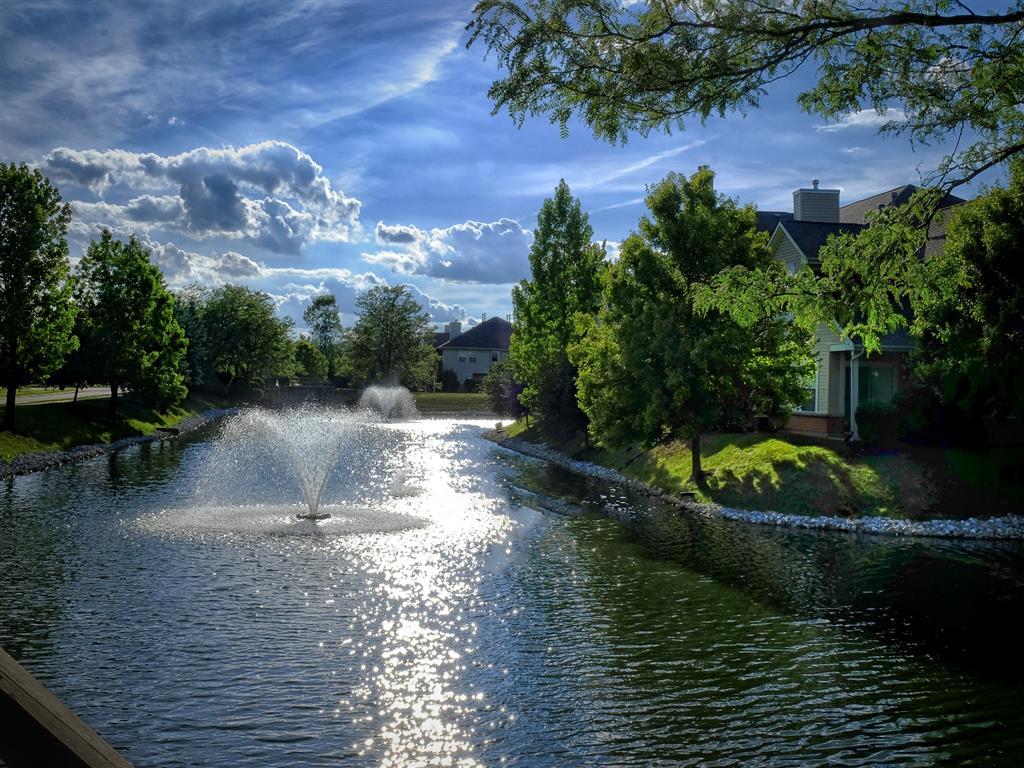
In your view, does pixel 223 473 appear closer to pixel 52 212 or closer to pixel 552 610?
pixel 52 212

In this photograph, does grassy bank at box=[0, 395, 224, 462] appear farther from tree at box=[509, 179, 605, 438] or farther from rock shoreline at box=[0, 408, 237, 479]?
tree at box=[509, 179, 605, 438]

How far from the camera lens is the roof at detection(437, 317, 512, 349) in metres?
132

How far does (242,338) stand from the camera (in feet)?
311

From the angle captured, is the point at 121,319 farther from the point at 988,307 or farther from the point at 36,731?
the point at 36,731

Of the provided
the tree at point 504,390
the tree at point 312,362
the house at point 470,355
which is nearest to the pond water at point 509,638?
the tree at point 504,390

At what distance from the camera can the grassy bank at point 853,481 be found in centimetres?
2412

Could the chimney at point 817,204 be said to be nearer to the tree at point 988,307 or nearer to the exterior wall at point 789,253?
the exterior wall at point 789,253

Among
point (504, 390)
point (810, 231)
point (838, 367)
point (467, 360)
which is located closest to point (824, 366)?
point (838, 367)

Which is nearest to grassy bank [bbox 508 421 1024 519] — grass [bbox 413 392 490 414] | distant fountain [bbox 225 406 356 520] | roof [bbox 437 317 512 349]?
distant fountain [bbox 225 406 356 520]

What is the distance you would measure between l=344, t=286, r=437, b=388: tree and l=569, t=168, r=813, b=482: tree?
252 feet

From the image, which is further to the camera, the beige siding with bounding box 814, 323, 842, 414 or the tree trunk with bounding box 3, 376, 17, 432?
the tree trunk with bounding box 3, 376, 17, 432

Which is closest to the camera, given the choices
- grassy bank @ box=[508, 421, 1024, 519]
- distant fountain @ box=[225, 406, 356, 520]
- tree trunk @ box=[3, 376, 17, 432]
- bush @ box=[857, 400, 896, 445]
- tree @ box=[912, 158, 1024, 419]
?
tree @ box=[912, 158, 1024, 419]

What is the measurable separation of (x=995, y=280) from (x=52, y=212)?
40357mm

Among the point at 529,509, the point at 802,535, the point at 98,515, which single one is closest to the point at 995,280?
the point at 802,535
